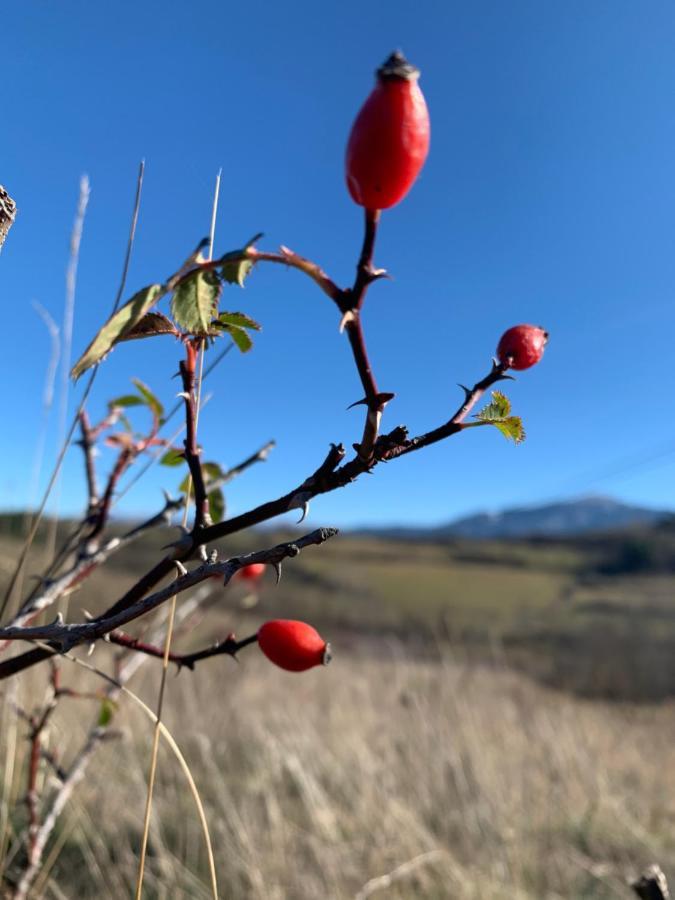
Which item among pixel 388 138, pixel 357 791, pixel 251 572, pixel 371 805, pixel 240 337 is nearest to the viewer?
pixel 388 138

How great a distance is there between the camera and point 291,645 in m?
0.76

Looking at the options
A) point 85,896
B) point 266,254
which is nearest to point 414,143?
point 266,254

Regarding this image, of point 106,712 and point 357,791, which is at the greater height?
point 106,712

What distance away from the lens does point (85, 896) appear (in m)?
2.09

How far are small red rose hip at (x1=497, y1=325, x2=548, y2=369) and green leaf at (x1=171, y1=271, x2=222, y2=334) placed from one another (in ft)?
0.98

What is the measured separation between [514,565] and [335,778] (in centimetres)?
2465

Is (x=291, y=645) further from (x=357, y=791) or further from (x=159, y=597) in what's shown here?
(x=357, y=791)

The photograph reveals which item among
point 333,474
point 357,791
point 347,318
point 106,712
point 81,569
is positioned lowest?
point 357,791

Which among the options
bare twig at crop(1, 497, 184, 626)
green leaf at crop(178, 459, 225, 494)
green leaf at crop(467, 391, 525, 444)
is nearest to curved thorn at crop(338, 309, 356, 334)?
green leaf at crop(467, 391, 525, 444)

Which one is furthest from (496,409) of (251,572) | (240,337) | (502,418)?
(251,572)

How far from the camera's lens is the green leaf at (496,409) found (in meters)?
0.70

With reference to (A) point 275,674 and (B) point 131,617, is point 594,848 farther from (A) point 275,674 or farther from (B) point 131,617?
(A) point 275,674

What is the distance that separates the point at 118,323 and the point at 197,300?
0.30ft

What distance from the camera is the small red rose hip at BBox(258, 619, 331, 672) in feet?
2.49
